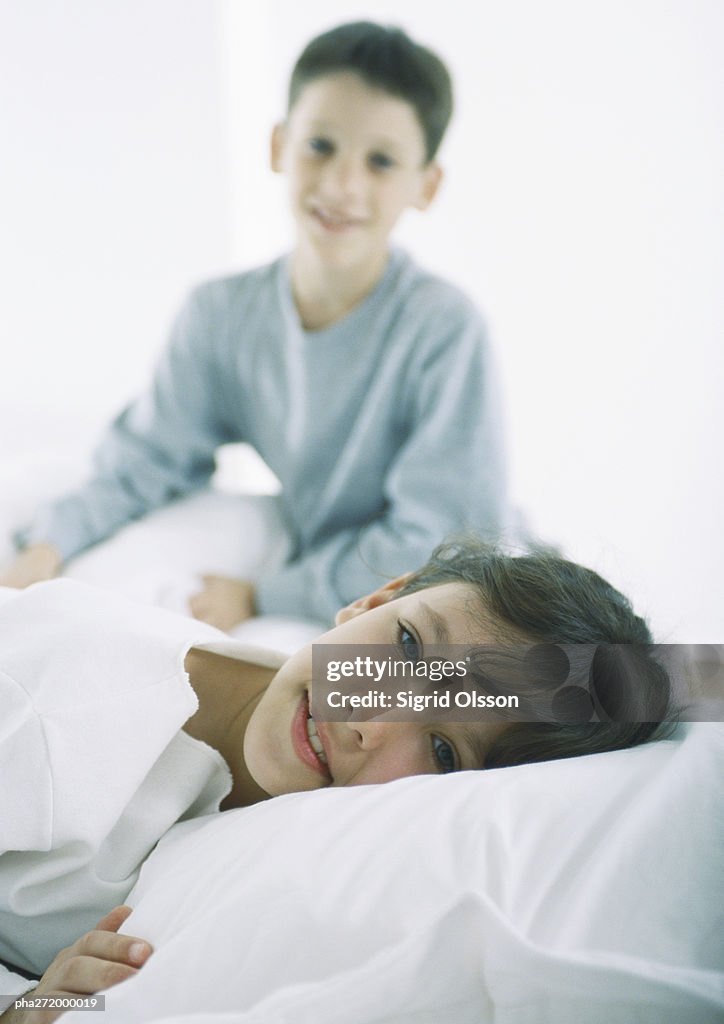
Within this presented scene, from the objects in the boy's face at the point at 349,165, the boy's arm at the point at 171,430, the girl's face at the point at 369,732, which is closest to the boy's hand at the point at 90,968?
the girl's face at the point at 369,732

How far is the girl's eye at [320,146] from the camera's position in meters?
0.95

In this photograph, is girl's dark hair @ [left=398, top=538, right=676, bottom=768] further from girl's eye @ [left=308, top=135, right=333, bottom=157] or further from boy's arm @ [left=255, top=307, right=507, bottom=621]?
girl's eye @ [left=308, top=135, right=333, bottom=157]

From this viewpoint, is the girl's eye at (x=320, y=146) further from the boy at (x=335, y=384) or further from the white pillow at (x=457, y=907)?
the white pillow at (x=457, y=907)

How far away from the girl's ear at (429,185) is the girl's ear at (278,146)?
0.52ft

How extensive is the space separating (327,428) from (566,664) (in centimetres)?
Result: 57

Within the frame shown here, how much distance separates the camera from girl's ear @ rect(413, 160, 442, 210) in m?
1.02

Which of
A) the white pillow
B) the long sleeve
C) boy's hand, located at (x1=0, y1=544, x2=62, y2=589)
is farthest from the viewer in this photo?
boy's hand, located at (x1=0, y1=544, x2=62, y2=589)

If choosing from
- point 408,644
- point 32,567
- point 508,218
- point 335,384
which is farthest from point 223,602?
point 508,218

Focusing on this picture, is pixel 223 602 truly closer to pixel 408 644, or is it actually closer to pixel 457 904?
pixel 408 644

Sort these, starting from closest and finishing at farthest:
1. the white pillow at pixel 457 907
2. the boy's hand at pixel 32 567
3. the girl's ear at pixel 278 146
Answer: the white pillow at pixel 457 907 < the boy's hand at pixel 32 567 < the girl's ear at pixel 278 146

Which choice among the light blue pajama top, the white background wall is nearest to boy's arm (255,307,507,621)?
the light blue pajama top

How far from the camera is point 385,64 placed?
92cm

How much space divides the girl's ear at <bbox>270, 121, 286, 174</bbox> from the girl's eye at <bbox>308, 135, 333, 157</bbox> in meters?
0.07

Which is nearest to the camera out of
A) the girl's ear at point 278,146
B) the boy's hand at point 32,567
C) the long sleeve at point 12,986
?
the long sleeve at point 12,986
